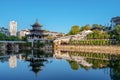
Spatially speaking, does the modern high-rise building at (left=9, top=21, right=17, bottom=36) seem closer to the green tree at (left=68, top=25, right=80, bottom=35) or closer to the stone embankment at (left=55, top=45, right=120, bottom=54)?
the green tree at (left=68, top=25, right=80, bottom=35)

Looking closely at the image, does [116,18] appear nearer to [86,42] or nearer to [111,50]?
[86,42]

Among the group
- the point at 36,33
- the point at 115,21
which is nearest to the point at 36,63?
the point at 36,33

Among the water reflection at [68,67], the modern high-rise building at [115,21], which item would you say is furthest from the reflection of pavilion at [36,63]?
the modern high-rise building at [115,21]

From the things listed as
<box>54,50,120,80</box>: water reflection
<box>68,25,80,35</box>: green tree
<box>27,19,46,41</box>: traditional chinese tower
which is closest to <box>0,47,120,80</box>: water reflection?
<box>54,50,120,80</box>: water reflection

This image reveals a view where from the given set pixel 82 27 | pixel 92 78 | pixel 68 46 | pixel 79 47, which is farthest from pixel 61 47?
pixel 92 78

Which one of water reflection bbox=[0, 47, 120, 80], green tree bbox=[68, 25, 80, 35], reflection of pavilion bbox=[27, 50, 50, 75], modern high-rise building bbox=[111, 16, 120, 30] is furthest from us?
green tree bbox=[68, 25, 80, 35]

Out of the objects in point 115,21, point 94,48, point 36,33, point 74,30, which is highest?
point 115,21

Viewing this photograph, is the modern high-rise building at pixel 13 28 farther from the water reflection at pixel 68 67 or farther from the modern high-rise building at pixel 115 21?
the water reflection at pixel 68 67

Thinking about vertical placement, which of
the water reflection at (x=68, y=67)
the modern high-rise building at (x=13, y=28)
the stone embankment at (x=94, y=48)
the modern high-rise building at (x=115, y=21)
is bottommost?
the water reflection at (x=68, y=67)

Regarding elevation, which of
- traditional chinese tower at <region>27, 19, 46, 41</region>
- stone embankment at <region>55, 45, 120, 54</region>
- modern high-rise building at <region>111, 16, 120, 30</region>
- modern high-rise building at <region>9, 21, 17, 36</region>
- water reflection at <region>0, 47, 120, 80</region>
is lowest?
water reflection at <region>0, 47, 120, 80</region>

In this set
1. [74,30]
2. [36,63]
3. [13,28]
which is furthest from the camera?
[13,28]

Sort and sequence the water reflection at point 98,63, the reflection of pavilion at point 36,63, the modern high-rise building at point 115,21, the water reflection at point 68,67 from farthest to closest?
the modern high-rise building at point 115,21, the reflection of pavilion at point 36,63, the water reflection at point 98,63, the water reflection at point 68,67

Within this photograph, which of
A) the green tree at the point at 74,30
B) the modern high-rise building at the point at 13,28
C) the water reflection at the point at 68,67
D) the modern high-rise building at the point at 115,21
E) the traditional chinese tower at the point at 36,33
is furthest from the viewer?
the modern high-rise building at the point at 13,28

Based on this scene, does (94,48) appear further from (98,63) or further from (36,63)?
(36,63)
